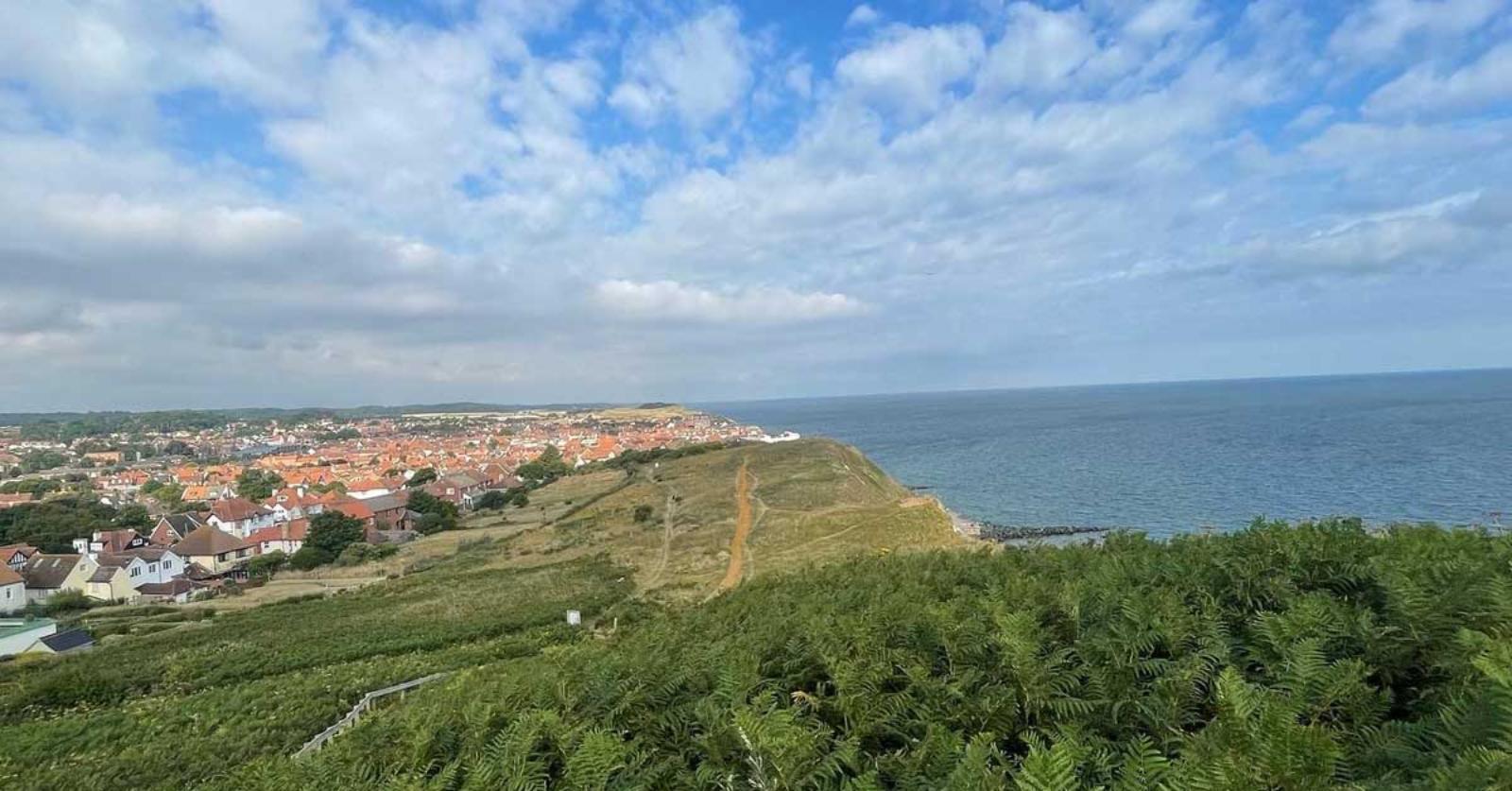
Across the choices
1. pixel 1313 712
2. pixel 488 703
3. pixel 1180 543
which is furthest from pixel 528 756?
pixel 1180 543

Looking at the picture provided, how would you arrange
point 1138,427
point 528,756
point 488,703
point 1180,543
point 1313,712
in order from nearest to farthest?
point 1313,712
point 528,756
point 488,703
point 1180,543
point 1138,427

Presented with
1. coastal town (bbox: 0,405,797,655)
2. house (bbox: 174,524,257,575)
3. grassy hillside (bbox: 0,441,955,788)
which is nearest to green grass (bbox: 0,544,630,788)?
grassy hillside (bbox: 0,441,955,788)

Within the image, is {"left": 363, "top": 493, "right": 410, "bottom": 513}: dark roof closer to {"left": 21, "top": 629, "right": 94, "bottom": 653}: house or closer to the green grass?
the green grass

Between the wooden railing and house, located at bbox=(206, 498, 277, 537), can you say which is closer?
the wooden railing

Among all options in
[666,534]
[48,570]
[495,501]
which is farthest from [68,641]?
[495,501]

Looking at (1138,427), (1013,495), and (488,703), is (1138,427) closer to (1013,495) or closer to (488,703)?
(1013,495)

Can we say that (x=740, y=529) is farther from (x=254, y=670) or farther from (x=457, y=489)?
(x=457, y=489)

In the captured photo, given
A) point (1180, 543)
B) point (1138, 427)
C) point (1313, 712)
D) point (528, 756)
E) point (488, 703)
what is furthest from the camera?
point (1138, 427)
